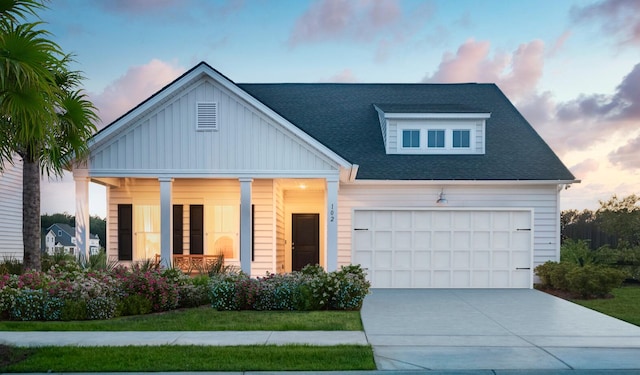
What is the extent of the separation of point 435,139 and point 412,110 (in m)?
1.19

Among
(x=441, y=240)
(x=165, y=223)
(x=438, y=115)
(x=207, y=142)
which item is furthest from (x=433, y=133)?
(x=165, y=223)

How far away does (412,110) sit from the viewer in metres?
18.0

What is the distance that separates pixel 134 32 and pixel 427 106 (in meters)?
9.61

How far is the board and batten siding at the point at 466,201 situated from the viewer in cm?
1675

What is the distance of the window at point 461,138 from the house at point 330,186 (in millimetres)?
32

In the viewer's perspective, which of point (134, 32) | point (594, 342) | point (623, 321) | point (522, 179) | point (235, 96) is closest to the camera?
point (594, 342)

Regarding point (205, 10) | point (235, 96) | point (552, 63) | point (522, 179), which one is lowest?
point (522, 179)

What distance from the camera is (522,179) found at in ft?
54.1

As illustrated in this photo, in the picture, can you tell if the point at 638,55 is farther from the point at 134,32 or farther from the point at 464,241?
the point at 134,32

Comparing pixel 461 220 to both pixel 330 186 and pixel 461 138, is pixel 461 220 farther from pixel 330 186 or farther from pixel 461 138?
pixel 330 186

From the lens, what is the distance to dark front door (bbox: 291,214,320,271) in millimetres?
19641

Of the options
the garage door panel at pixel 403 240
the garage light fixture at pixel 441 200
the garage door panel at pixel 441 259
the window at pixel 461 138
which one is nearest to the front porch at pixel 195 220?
the garage door panel at pixel 403 240

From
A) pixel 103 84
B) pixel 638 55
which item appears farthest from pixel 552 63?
pixel 103 84

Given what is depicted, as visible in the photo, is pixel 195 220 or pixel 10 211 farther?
pixel 10 211
